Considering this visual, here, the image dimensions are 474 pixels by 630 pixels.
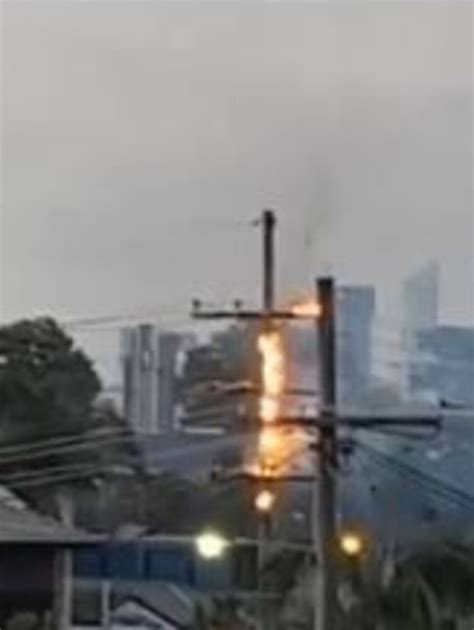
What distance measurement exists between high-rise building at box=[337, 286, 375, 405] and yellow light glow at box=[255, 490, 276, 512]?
1.34 ft

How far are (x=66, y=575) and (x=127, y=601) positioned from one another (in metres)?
0.27

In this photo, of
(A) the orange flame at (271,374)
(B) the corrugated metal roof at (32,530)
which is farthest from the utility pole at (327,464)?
(B) the corrugated metal roof at (32,530)

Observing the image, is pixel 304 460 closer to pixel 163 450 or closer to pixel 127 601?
pixel 163 450

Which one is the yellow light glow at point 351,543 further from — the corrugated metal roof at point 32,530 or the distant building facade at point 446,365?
the corrugated metal roof at point 32,530

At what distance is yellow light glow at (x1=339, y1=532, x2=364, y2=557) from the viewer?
3688 mm

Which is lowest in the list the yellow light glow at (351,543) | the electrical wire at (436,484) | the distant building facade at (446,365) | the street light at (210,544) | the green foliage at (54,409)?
the yellow light glow at (351,543)

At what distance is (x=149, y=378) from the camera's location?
13.7 ft

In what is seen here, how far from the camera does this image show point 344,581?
3.94 m

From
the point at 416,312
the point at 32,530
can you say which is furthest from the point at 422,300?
the point at 32,530

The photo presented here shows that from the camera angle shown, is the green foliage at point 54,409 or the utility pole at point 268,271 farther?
the green foliage at point 54,409

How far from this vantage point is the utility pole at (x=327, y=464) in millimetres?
3607

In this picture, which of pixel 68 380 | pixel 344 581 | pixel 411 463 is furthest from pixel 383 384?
pixel 68 380

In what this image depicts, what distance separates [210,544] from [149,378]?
34 cm

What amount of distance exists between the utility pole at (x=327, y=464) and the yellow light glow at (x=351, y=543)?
0.14 ft
